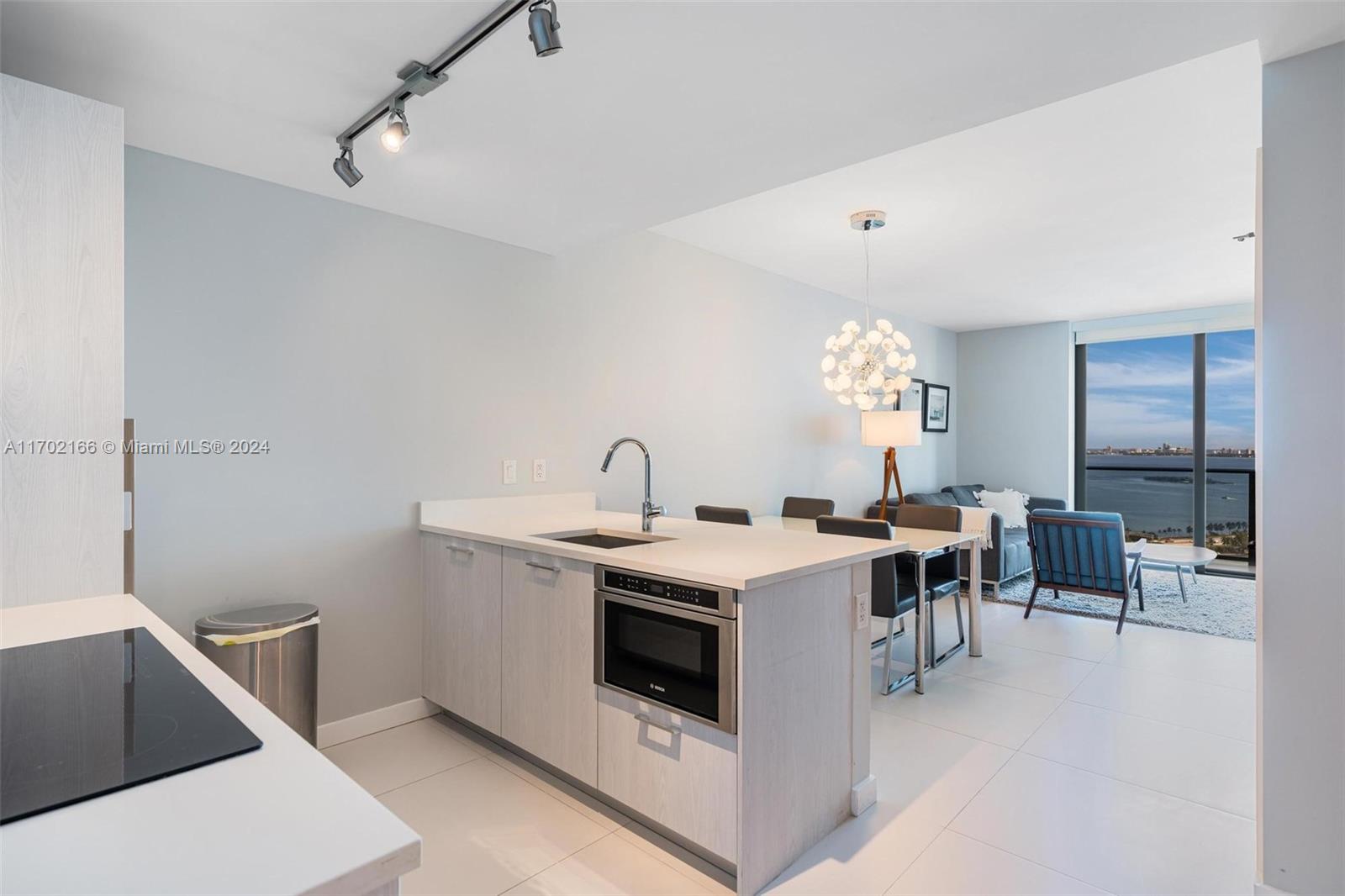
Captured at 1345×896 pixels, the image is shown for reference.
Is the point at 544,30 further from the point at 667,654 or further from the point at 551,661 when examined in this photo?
the point at 551,661

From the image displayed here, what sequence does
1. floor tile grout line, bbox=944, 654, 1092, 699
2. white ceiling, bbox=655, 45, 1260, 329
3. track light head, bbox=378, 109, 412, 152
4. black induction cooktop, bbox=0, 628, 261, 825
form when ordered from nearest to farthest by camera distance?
black induction cooktop, bbox=0, 628, 261, 825, track light head, bbox=378, 109, 412, 152, white ceiling, bbox=655, 45, 1260, 329, floor tile grout line, bbox=944, 654, 1092, 699

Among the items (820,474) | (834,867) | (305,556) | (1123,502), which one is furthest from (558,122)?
(1123,502)

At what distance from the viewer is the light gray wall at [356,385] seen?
7.81 feet

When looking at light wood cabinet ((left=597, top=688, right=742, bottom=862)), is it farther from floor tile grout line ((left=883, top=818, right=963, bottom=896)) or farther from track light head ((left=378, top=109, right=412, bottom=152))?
track light head ((left=378, top=109, right=412, bottom=152))

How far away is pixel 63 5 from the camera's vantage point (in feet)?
5.06

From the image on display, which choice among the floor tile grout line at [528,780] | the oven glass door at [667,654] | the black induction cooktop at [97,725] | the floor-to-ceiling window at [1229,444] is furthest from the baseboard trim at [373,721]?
the floor-to-ceiling window at [1229,444]

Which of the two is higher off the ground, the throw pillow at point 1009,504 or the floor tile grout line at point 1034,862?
the throw pillow at point 1009,504

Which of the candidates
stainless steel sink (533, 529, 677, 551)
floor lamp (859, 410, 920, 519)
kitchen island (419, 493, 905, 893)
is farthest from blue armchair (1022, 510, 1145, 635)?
stainless steel sink (533, 529, 677, 551)

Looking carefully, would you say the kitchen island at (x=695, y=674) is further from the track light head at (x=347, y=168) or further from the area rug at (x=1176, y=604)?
the area rug at (x=1176, y=604)

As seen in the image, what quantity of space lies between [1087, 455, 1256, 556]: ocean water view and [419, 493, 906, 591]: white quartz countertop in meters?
5.67

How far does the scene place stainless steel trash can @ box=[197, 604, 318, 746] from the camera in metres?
2.27

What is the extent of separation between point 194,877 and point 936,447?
7.40 m

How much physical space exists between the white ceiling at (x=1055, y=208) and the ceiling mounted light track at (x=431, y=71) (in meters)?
1.92

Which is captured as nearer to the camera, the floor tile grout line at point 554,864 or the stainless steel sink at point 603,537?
the floor tile grout line at point 554,864
